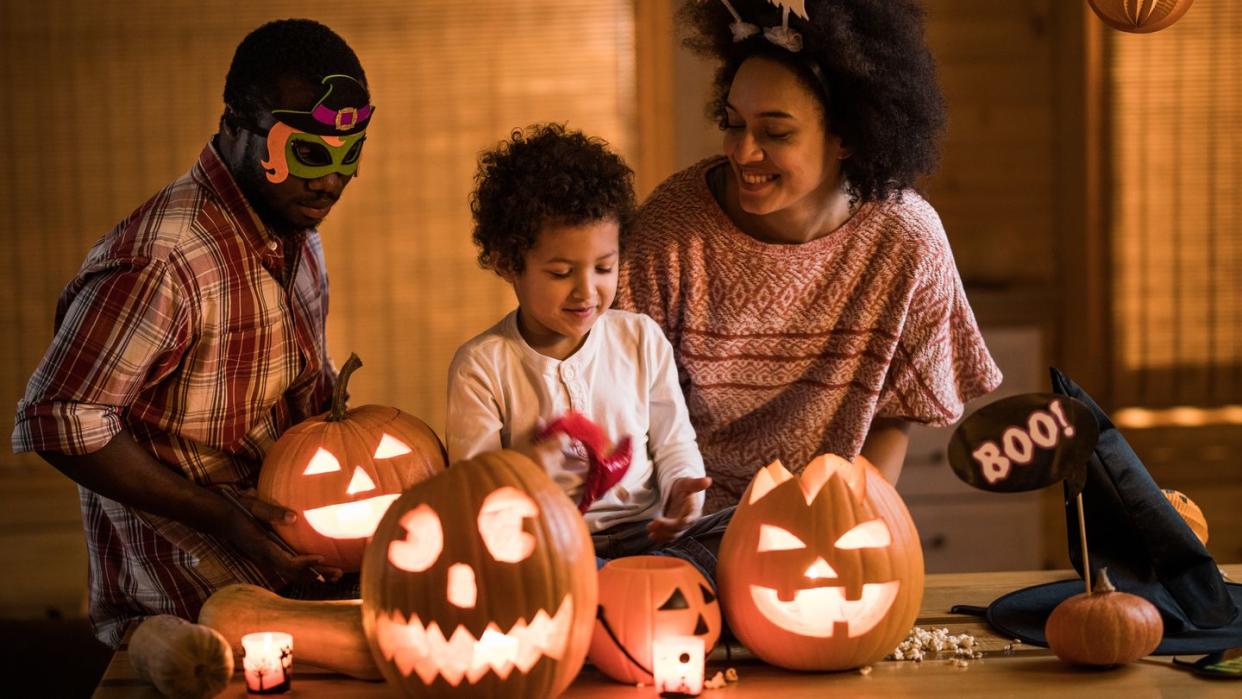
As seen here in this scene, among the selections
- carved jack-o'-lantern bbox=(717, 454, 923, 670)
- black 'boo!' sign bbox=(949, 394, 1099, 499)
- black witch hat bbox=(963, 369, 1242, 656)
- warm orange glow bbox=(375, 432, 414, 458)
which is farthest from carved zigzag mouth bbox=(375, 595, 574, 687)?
black witch hat bbox=(963, 369, 1242, 656)

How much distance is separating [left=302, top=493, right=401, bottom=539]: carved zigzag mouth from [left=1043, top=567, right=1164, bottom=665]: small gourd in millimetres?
767

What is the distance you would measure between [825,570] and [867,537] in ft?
0.19

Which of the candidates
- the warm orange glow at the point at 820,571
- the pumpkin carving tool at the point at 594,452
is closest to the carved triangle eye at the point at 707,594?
the warm orange glow at the point at 820,571

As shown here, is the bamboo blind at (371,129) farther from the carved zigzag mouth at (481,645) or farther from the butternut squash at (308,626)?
the carved zigzag mouth at (481,645)

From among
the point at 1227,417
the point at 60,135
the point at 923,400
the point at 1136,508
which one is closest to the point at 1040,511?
the point at 1227,417

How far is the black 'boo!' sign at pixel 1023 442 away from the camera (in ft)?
4.48

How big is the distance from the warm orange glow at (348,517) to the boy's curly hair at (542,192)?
35 cm

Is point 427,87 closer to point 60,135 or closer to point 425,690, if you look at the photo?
point 60,135

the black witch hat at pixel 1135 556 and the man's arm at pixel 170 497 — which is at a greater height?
the man's arm at pixel 170 497

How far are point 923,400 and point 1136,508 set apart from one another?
15.2 inches

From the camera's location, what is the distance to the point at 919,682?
4.50ft

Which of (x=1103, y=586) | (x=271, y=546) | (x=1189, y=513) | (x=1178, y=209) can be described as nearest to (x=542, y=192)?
(x=271, y=546)

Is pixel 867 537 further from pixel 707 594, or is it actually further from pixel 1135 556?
pixel 1135 556

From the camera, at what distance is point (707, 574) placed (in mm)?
1582
